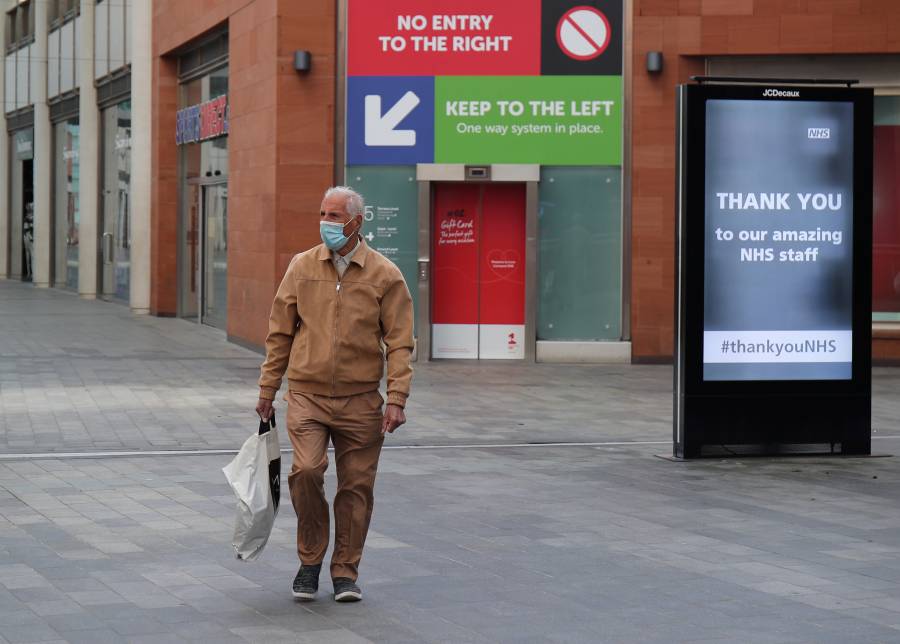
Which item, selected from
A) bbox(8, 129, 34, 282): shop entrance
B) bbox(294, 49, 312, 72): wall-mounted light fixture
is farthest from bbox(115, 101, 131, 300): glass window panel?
bbox(294, 49, 312, 72): wall-mounted light fixture

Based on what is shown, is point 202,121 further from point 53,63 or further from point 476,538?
point 476,538

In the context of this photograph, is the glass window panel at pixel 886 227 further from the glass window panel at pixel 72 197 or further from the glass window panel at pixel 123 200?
the glass window panel at pixel 72 197

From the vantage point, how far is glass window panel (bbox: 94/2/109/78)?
3225cm

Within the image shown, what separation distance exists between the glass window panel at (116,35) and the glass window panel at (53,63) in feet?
20.2

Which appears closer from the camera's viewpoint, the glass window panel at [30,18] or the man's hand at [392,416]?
the man's hand at [392,416]

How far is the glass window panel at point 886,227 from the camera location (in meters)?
19.3

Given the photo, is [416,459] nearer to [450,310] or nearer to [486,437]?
[486,437]

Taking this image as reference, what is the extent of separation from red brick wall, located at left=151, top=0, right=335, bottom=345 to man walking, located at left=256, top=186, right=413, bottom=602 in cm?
1233

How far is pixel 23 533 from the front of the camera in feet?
26.2

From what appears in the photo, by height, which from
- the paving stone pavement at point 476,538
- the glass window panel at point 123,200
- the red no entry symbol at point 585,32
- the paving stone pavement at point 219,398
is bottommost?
the paving stone pavement at point 476,538

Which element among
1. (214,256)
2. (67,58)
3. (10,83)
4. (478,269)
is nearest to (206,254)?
(214,256)

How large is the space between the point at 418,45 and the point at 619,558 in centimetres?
1231

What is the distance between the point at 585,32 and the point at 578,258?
2.61 m

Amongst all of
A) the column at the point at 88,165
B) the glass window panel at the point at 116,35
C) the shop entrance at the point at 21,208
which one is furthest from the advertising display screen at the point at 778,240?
the shop entrance at the point at 21,208
